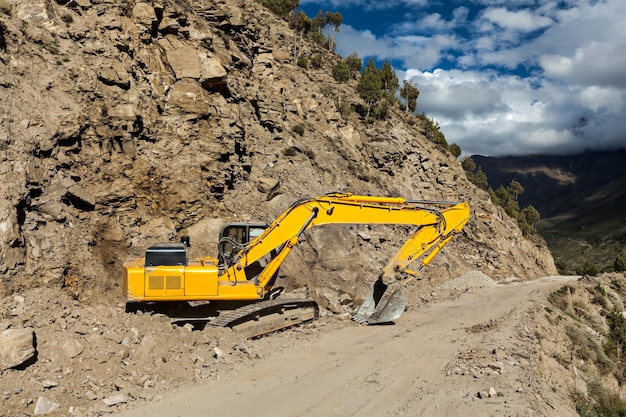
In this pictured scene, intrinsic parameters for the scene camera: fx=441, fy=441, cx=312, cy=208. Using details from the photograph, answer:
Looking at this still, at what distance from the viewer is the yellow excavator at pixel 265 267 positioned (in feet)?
36.3

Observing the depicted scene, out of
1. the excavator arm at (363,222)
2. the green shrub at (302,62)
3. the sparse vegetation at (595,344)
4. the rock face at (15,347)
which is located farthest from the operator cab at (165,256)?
the green shrub at (302,62)

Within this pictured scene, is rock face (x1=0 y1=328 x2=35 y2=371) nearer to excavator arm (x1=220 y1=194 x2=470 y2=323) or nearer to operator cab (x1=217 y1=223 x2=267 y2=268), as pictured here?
excavator arm (x1=220 y1=194 x2=470 y2=323)

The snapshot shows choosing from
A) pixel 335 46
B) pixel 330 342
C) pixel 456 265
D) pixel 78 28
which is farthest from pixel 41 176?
pixel 335 46

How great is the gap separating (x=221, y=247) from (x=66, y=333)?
188 inches

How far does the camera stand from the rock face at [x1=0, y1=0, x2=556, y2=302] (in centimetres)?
1266

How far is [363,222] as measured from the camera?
44.8 feet

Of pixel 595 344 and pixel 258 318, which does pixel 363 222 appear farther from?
pixel 595 344

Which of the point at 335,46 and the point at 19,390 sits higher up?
the point at 335,46

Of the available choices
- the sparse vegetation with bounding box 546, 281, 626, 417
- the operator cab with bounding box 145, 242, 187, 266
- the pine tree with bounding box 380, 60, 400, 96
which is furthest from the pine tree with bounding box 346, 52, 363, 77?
the operator cab with bounding box 145, 242, 187, 266

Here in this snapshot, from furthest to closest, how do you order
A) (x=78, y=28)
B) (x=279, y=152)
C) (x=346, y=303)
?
(x=279, y=152)
(x=78, y=28)
(x=346, y=303)

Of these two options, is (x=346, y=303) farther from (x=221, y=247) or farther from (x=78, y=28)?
(x=78, y=28)

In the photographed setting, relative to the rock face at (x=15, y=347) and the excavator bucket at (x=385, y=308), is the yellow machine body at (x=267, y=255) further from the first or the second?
the rock face at (x=15, y=347)

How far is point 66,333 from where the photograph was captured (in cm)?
898

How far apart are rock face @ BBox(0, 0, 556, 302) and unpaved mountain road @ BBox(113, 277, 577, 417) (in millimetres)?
5149
